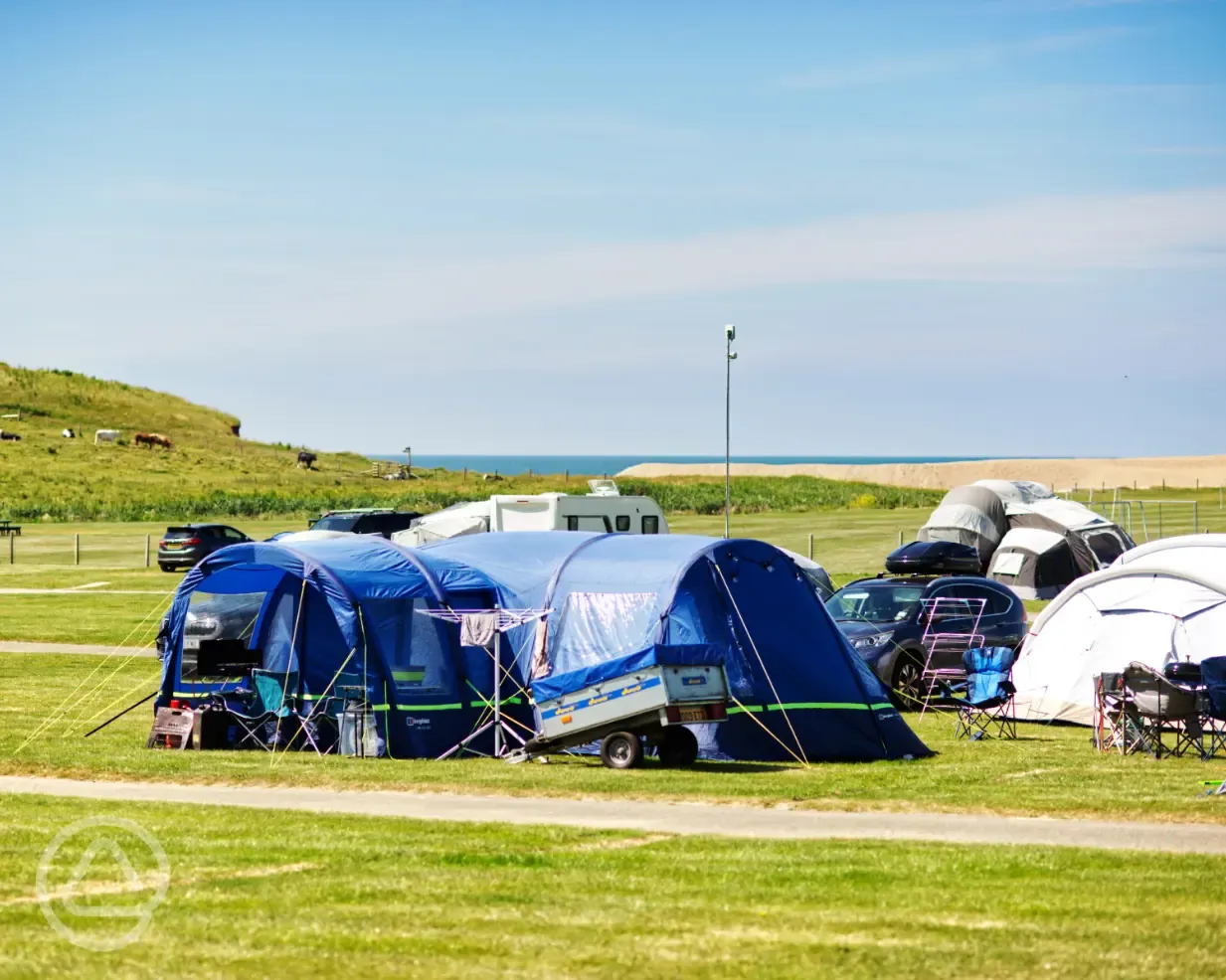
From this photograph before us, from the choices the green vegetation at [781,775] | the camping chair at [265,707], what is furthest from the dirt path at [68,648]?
the camping chair at [265,707]

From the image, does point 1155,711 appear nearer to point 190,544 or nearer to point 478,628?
point 478,628

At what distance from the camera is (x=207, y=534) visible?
5050 cm

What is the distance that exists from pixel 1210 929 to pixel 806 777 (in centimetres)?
725

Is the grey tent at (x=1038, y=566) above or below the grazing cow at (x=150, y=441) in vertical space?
below

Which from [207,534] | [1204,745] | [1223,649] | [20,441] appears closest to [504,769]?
[1204,745]

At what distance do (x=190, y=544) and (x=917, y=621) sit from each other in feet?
100

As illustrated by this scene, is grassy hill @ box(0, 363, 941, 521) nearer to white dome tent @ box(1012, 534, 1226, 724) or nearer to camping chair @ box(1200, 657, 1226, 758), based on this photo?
white dome tent @ box(1012, 534, 1226, 724)

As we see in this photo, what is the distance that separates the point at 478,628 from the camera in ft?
60.2

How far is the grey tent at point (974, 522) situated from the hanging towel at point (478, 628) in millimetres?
29396

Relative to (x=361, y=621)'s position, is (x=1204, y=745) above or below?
below

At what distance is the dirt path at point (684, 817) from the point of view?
41.2ft

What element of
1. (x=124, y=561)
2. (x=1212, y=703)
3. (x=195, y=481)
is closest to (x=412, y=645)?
(x=1212, y=703)

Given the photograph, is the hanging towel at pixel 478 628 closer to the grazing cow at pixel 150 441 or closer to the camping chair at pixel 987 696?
the camping chair at pixel 987 696

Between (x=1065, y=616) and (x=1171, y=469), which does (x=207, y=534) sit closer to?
(x=1065, y=616)
